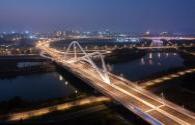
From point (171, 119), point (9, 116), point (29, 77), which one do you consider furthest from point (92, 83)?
point (29, 77)

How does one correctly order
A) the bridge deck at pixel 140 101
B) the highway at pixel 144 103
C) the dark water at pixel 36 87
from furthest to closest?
the dark water at pixel 36 87 → the bridge deck at pixel 140 101 → the highway at pixel 144 103

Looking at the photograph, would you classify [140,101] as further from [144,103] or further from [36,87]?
[36,87]

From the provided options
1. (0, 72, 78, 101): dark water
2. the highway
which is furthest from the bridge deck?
(0, 72, 78, 101): dark water

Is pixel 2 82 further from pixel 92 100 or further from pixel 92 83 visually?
pixel 92 100

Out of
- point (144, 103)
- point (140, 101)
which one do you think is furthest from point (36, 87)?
point (144, 103)

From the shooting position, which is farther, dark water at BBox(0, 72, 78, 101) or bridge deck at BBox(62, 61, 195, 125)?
dark water at BBox(0, 72, 78, 101)

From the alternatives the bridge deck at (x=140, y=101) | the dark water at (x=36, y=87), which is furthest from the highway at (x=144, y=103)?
the dark water at (x=36, y=87)

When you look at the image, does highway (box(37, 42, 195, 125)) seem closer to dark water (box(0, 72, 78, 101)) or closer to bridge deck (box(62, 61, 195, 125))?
bridge deck (box(62, 61, 195, 125))

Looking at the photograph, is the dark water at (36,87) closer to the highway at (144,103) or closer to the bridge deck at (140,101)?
the bridge deck at (140,101)
